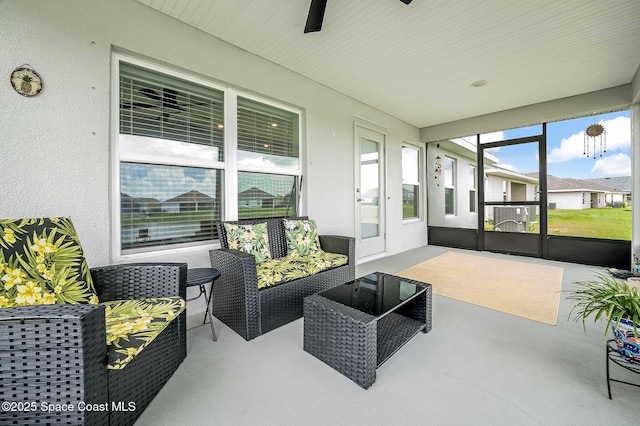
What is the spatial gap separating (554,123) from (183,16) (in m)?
5.85

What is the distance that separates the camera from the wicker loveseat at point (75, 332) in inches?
37.3

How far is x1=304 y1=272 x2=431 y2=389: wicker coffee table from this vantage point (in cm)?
147

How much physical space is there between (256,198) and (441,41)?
107 inches

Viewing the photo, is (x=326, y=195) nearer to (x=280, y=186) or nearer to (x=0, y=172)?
(x=280, y=186)

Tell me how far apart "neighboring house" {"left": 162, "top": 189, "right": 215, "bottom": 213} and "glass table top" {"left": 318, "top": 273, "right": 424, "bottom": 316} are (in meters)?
1.59

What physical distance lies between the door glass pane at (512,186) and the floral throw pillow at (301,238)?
14.0ft

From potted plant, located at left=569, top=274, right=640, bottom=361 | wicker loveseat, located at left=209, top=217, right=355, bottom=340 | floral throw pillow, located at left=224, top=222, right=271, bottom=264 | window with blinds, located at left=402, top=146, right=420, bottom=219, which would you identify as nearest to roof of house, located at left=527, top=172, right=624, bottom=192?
window with blinds, located at left=402, top=146, right=420, bottom=219

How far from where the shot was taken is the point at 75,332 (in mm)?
947

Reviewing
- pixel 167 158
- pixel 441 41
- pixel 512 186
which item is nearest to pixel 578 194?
pixel 512 186

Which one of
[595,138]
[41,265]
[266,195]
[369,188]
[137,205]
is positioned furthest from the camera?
[369,188]

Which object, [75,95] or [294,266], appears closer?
[75,95]

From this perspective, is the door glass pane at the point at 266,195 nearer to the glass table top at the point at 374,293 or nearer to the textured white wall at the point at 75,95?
the textured white wall at the point at 75,95

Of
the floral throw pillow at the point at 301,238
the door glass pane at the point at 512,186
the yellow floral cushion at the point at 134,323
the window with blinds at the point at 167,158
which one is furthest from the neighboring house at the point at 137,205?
the door glass pane at the point at 512,186

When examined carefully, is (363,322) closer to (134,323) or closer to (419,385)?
(419,385)
